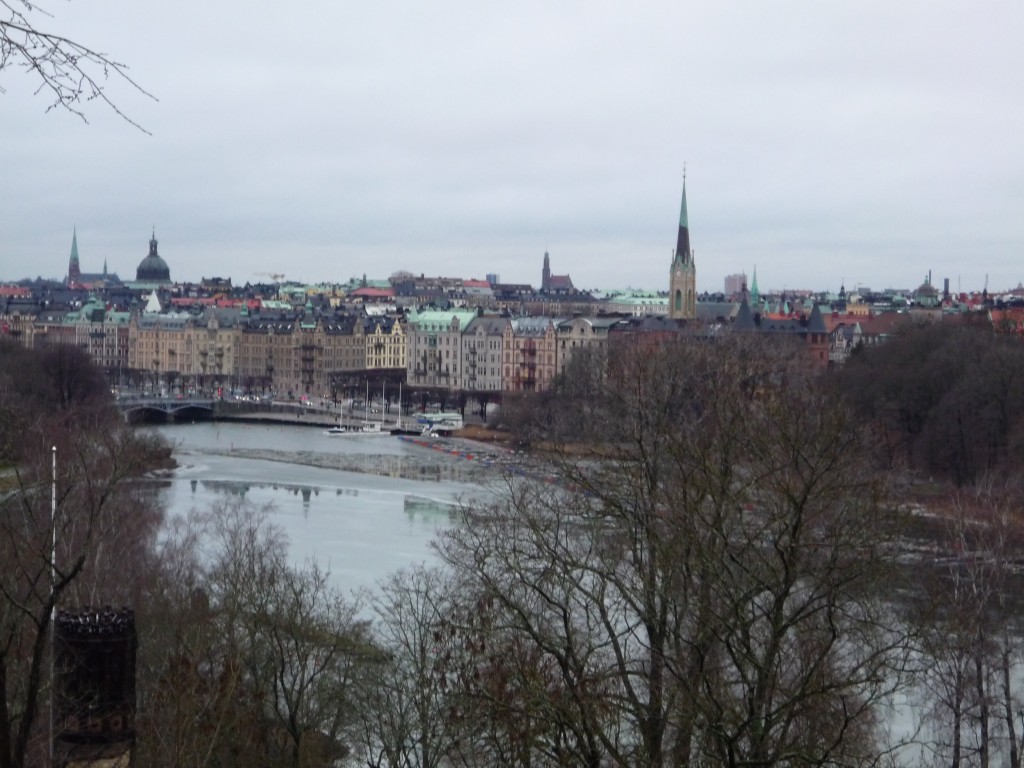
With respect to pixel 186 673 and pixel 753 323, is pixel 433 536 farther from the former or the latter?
pixel 753 323

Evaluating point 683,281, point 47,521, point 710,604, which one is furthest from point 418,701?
point 683,281

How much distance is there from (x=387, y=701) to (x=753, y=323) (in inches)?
1826

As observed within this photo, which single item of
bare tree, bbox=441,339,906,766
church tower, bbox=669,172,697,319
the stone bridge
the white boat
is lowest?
the white boat

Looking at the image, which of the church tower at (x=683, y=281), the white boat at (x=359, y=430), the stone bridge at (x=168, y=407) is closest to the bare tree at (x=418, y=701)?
the white boat at (x=359, y=430)

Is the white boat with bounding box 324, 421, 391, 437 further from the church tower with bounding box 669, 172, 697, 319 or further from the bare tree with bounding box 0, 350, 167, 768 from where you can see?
the church tower with bounding box 669, 172, 697, 319

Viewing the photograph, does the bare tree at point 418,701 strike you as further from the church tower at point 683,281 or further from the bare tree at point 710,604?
the church tower at point 683,281

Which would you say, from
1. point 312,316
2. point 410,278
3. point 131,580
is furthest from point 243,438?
point 410,278

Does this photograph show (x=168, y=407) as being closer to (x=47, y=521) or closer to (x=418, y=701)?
(x=47, y=521)

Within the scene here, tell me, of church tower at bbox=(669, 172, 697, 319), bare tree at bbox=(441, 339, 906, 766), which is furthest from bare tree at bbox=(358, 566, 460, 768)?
church tower at bbox=(669, 172, 697, 319)

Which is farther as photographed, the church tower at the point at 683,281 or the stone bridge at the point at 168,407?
the church tower at the point at 683,281

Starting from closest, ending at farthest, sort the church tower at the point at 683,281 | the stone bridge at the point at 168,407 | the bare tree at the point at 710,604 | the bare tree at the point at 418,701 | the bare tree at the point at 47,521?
the bare tree at the point at 47,521 → the bare tree at the point at 710,604 → the bare tree at the point at 418,701 → the stone bridge at the point at 168,407 → the church tower at the point at 683,281

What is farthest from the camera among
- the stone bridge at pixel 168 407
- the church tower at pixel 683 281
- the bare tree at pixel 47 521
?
the church tower at pixel 683 281

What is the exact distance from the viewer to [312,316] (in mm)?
71250

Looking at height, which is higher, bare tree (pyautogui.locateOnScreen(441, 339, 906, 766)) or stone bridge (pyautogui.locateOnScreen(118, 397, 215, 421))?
bare tree (pyautogui.locateOnScreen(441, 339, 906, 766))
